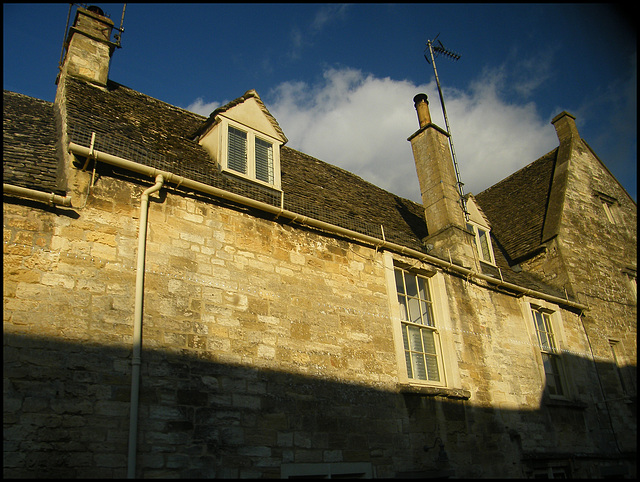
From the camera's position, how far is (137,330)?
619 cm

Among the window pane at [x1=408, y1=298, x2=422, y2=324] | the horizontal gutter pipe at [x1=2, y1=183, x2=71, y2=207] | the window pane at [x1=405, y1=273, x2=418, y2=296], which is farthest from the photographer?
the window pane at [x1=405, y1=273, x2=418, y2=296]

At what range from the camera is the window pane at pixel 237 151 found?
9074 mm

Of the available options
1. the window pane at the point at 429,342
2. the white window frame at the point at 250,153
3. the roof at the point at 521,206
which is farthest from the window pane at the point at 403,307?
the roof at the point at 521,206

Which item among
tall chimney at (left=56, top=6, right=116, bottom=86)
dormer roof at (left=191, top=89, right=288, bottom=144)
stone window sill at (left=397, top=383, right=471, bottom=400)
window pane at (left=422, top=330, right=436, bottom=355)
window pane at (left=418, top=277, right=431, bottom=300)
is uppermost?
tall chimney at (left=56, top=6, right=116, bottom=86)

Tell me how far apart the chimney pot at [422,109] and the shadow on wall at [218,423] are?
708 cm

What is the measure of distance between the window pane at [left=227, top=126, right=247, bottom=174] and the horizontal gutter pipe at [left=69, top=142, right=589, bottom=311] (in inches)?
48.6

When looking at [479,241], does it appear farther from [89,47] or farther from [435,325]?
[89,47]

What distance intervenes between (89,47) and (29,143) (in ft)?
11.4

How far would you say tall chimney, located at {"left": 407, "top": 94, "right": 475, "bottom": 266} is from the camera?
1147 centimetres

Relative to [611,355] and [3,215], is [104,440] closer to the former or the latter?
[3,215]

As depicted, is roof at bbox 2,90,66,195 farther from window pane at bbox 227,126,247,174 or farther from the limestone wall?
window pane at bbox 227,126,247,174

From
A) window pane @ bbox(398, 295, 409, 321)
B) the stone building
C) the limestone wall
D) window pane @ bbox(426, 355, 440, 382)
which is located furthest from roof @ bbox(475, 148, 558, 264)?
window pane @ bbox(426, 355, 440, 382)

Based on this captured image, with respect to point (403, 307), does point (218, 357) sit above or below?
below

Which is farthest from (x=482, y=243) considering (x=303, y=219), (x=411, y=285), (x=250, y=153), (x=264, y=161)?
(x=250, y=153)
